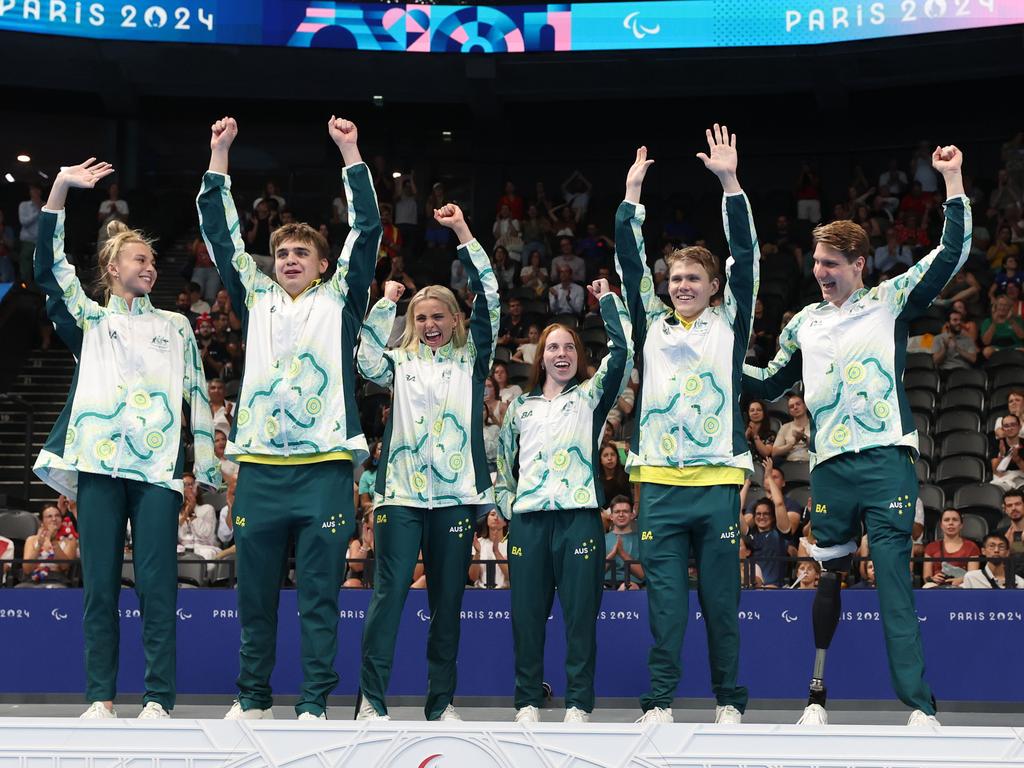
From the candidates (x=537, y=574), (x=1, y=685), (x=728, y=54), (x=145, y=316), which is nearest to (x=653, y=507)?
(x=537, y=574)

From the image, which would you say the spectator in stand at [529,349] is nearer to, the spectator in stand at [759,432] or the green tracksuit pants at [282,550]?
the spectator in stand at [759,432]

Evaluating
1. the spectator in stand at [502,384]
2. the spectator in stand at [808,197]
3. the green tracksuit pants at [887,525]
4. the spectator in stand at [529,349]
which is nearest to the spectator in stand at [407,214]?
the spectator in stand at [529,349]

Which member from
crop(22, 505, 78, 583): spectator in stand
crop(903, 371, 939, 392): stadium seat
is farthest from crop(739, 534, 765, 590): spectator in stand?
crop(22, 505, 78, 583): spectator in stand

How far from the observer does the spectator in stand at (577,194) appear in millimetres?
15328

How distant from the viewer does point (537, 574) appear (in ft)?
19.2

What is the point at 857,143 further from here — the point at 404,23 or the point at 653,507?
the point at 653,507

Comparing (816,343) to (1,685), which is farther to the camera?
(1,685)

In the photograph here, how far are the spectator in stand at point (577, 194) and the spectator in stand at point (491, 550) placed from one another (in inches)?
263

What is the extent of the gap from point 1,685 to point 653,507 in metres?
4.79

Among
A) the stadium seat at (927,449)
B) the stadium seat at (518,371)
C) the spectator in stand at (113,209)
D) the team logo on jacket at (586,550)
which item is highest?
the spectator in stand at (113,209)

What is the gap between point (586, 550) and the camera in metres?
5.82

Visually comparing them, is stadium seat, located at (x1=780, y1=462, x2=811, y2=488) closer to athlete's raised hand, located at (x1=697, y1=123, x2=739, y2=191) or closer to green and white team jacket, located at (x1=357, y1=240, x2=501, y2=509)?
green and white team jacket, located at (x1=357, y1=240, x2=501, y2=509)

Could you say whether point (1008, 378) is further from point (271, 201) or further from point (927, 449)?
point (271, 201)

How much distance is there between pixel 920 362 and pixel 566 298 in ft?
11.2
